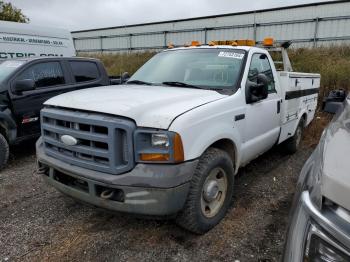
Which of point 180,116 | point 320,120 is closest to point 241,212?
point 180,116

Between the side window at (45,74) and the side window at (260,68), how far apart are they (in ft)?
12.0

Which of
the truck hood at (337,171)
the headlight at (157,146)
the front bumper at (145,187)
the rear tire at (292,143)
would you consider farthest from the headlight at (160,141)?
the rear tire at (292,143)

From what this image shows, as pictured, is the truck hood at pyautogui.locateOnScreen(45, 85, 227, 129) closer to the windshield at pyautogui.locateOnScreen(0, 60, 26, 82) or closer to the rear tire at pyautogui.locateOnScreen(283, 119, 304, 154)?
the windshield at pyautogui.locateOnScreen(0, 60, 26, 82)

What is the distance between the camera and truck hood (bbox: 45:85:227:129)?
249 cm

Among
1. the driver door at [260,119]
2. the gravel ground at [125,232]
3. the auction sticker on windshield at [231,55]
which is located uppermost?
the auction sticker on windshield at [231,55]

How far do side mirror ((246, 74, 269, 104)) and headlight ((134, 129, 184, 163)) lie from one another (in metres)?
1.42

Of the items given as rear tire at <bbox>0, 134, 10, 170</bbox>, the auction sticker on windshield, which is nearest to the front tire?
the auction sticker on windshield

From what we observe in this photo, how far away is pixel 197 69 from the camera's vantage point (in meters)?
3.80

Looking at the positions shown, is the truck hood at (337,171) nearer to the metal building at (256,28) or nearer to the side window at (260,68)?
the side window at (260,68)

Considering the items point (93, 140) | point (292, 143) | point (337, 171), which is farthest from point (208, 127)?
point (292, 143)

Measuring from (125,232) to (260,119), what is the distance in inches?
81.5

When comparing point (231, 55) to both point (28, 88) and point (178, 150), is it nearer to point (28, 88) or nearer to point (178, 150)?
point (178, 150)

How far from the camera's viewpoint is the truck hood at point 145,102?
8.18 feet

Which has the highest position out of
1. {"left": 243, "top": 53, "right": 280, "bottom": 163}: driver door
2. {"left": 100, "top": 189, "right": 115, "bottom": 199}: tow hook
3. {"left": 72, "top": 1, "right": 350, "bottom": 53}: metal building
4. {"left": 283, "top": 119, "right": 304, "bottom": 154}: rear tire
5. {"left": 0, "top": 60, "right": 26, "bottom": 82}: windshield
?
{"left": 72, "top": 1, "right": 350, "bottom": 53}: metal building
